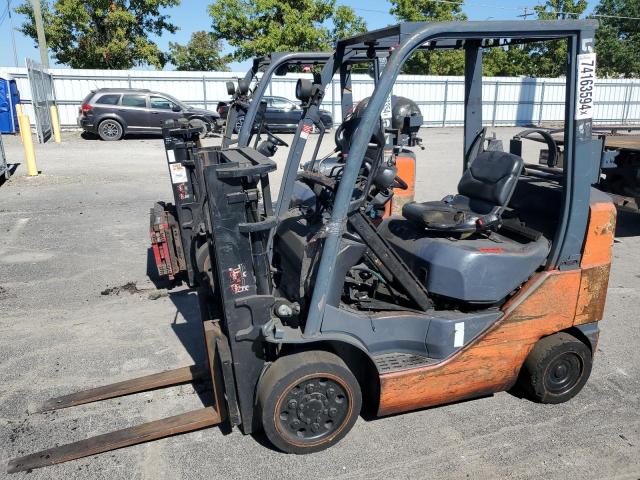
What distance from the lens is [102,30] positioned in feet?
A: 93.9

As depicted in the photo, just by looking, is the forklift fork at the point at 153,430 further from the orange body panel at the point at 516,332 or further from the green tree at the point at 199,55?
the green tree at the point at 199,55

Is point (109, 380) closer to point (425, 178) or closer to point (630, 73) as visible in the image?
point (425, 178)

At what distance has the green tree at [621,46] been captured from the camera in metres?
41.0

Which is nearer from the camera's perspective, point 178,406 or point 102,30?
point 178,406

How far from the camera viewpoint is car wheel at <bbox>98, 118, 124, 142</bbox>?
1931 centimetres

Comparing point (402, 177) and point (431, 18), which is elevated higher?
point (431, 18)

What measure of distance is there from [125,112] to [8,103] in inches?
173

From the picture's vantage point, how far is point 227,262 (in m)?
3.09

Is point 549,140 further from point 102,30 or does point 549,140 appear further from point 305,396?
point 102,30

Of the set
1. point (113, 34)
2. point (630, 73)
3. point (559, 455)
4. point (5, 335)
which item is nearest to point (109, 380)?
point (5, 335)

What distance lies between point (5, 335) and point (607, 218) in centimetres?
515

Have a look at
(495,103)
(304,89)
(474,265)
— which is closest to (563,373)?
(474,265)

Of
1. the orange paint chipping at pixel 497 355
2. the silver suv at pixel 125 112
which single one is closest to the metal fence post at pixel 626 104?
the silver suv at pixel 125 112

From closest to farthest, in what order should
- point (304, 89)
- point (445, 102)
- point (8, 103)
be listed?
point (304, 89) < point (8, 103) < point (445, 102)
